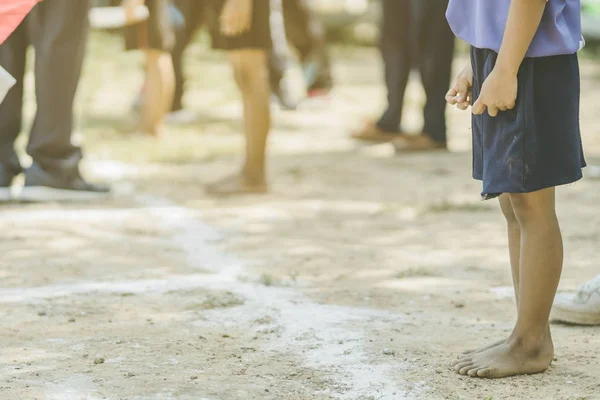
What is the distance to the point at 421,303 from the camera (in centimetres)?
328

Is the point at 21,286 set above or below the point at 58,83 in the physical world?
below

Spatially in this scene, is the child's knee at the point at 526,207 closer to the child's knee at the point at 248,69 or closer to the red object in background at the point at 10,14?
the red object in background at the point at 10,14

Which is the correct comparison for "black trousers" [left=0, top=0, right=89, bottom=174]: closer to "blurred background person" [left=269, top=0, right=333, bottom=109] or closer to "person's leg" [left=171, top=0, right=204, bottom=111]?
"person's leg" [left=171, top=0, right=204, bottom=111]

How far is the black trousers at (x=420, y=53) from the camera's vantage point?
21.0 feet

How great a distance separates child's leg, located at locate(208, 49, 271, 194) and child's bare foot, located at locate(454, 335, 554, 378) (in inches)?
108

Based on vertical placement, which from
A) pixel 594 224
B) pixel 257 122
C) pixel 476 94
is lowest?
pixel 594 224

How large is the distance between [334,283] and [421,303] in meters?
0.38

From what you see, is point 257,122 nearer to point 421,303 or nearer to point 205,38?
point 421,303

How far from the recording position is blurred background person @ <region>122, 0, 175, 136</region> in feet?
21.2

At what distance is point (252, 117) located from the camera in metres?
5.12

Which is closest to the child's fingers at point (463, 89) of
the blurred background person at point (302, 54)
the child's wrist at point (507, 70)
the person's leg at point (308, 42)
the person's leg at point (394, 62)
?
the child's wrist at point (507, 70)

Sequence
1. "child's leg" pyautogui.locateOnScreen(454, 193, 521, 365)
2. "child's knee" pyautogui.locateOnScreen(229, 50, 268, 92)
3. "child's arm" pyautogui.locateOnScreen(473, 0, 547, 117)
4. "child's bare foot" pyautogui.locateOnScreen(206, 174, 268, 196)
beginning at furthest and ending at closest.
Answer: "child's bare foot" pyautogui.locateOnScreen(206, 174, 268, 196)
"child's knee" pyautogui.locateOnScreen(229, 50, 268, 92)
"child's leg" pyautogui.locateOnScreen(454, 193, 521, 365)
"child's arm" pyautogui.locateOnScreen(473, 0, 547, 117)

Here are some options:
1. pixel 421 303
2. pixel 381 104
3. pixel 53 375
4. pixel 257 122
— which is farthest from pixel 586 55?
pixel 53 375

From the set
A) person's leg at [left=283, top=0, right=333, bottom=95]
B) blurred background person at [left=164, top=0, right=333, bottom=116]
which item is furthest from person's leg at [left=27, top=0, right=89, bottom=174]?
person's leg at [left=283, top=0, right=333, bottom=95]
